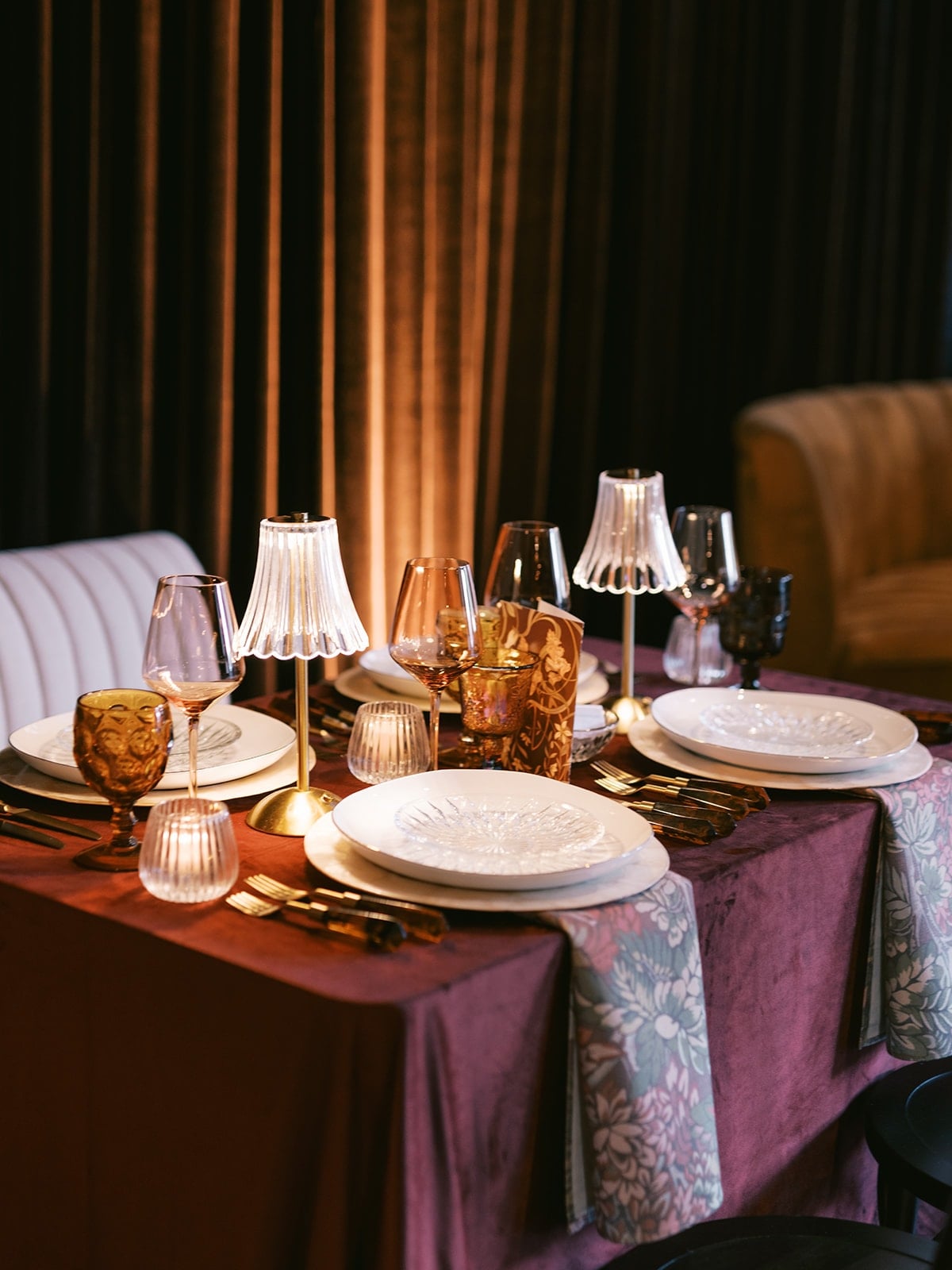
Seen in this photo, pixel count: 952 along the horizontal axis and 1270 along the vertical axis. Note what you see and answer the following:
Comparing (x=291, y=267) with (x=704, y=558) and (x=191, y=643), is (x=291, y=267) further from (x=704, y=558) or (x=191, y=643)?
(x=191, y=643)

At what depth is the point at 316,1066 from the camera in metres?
0.92

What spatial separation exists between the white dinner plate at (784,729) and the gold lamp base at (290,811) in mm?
405

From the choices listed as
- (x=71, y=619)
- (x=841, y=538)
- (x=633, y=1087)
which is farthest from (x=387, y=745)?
(x=841, y=538)

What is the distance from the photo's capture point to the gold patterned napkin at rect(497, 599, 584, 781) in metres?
1.32

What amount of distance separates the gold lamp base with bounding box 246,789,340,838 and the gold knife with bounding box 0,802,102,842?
139 mm

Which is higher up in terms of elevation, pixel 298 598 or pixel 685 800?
pixel 298 598

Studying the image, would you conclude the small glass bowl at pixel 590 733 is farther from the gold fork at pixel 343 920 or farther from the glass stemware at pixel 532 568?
the gold fork at pixel 343 920

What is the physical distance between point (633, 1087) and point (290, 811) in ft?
1.32

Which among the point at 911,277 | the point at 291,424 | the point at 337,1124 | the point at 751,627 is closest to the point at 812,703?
the point at 751,627

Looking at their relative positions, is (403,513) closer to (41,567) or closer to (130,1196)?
(41,567)

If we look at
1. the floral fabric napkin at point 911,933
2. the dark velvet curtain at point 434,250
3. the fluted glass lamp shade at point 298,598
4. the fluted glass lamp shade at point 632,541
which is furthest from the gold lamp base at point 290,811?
the dark velvet curtain at point 434,250

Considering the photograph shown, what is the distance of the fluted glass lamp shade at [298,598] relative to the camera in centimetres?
118

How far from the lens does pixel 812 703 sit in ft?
5.26

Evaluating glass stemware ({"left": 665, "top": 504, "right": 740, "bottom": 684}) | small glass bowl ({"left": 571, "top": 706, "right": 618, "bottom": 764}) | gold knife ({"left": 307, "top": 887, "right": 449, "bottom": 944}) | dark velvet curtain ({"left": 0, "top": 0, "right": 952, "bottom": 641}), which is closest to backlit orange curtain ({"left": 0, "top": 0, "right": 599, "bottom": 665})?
dark velvet curtain ({"left": 0, "top": 0, "right": 952, "bottom": 641})
